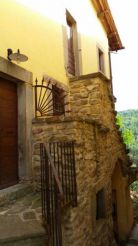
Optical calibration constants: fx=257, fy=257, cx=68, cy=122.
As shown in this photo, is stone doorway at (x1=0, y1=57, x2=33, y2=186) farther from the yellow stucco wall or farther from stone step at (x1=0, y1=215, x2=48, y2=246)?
stone step at (x1=0, y1=215, x2=48, y2=246)

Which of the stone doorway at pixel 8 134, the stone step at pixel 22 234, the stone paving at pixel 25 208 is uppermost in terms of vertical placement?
the stone doorway at pixel 8 134

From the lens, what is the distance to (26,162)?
5383 mm

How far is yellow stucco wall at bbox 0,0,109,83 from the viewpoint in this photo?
5.25m

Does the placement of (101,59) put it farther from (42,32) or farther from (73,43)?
(42,32)

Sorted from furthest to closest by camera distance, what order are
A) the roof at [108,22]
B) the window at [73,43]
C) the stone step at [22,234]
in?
the roof at [108,22], the window at [73,43], the stone step at [22,234]

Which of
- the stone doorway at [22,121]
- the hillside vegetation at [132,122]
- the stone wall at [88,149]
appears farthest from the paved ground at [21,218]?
the hillside vegetation at [132,122]

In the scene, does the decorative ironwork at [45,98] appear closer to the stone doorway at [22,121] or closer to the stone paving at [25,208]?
the stone doorway at [22,121]

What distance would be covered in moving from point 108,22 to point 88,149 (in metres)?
8.05

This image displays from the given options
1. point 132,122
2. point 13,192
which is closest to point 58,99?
point 13,192

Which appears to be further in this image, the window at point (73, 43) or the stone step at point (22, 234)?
the window at point (73, 43)

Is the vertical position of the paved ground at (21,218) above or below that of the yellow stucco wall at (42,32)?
below

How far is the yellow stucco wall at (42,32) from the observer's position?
17.2 feet

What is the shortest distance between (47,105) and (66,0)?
3.91 metres

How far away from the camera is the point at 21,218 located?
3822 millimetres
